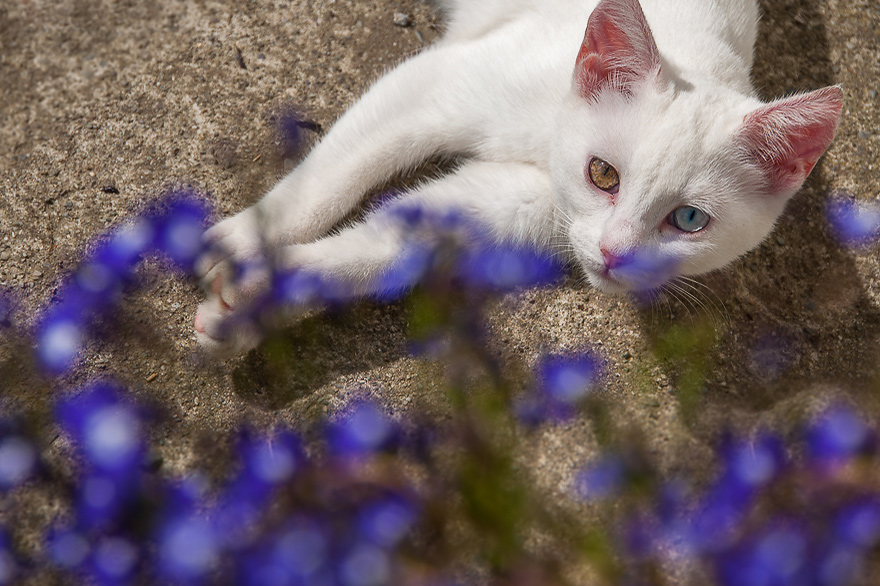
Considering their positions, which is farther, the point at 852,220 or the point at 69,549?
the point at 852,220

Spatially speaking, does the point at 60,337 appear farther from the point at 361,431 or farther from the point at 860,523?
the point at 860,523

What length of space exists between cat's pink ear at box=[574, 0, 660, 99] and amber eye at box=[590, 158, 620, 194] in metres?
0.14

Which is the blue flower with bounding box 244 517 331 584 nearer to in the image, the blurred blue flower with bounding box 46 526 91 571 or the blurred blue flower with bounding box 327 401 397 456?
the blurred blue flower with bounding box 327 401 397 456

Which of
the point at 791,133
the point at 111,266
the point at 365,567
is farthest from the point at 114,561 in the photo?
the point at 791,133

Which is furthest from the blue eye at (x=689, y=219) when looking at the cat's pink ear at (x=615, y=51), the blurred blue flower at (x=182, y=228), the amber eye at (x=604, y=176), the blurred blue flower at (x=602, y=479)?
the blurred blue flower at (x=182, y=228)

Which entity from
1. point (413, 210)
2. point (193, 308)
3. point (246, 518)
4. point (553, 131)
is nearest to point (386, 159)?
point (413, 210)

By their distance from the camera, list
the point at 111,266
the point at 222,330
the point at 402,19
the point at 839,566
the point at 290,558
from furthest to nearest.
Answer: the point at 402,19 → the point at 111,266 → the point at 222,330 → the point at 290,558 → the point at 839,566

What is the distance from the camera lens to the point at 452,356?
1.64 m

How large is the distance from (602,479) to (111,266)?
1.19 meters

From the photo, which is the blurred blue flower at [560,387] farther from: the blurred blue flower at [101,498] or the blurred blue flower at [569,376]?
the blurred blue flower at [101,498]

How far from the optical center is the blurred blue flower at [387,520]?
1.29m

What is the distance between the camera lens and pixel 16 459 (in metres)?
1.45

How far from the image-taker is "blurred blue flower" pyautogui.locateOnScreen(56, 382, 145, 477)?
1451 millimetres

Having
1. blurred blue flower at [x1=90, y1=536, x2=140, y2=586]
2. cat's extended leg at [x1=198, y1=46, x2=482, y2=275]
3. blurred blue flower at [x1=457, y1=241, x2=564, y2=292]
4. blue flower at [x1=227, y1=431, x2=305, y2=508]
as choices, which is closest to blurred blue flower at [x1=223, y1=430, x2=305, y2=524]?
blue flower at [x1=227, y1=431, x2=305, y2=508]
